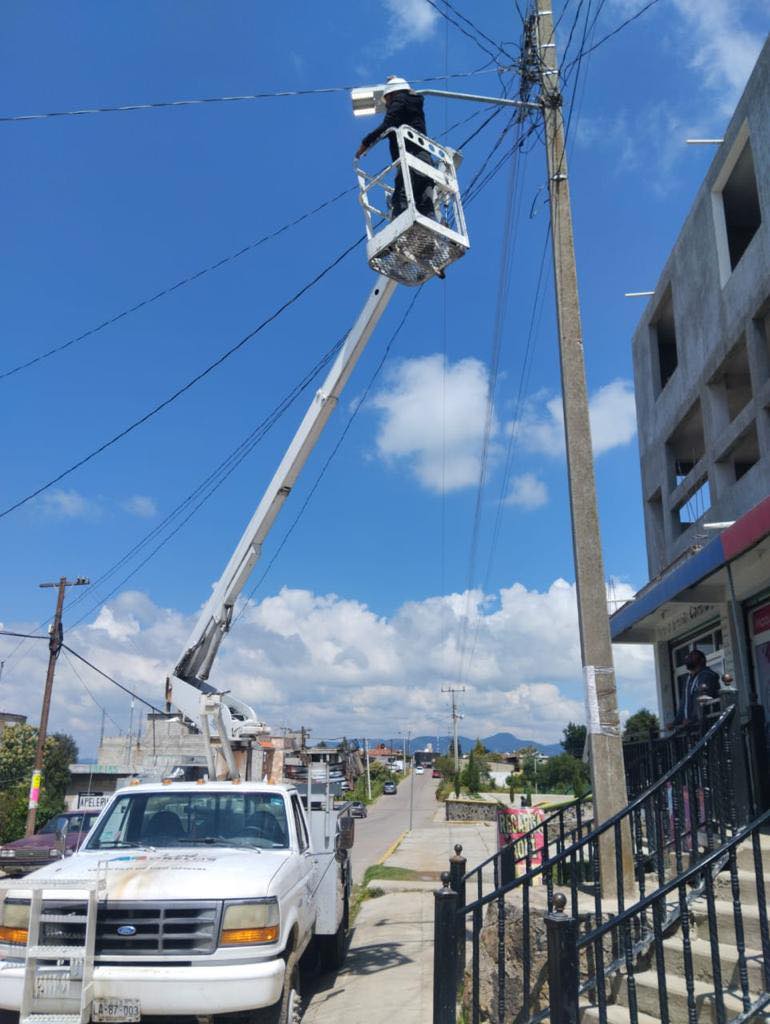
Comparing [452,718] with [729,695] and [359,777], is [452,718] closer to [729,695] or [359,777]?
[359,777]

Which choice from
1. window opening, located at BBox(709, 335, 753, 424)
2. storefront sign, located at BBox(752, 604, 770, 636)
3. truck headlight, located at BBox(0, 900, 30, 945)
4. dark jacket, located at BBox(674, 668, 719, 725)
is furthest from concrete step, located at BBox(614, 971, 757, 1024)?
window opening, located at BBox(709, 335, 753, 424)

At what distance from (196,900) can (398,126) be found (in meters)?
7.47

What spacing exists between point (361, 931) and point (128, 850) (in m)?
6.28

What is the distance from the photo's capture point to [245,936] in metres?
5.45

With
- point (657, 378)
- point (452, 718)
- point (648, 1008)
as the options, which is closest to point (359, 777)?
point (452, 718)

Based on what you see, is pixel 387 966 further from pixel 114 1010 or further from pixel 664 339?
pixel 664 339

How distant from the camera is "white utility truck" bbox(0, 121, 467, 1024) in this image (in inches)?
205

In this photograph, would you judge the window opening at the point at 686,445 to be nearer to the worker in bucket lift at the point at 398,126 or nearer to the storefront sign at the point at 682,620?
the storefront sign at the point at 682,620

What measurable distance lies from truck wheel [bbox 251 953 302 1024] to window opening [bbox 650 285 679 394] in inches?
573

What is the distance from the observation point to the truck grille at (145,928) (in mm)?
5383

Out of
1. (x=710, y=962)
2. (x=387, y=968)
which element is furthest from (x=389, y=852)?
(x=710, y=962)

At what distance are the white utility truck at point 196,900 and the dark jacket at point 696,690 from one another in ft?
12.1

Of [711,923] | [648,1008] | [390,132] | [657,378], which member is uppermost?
[657,378]

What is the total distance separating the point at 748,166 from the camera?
14.3 meters
